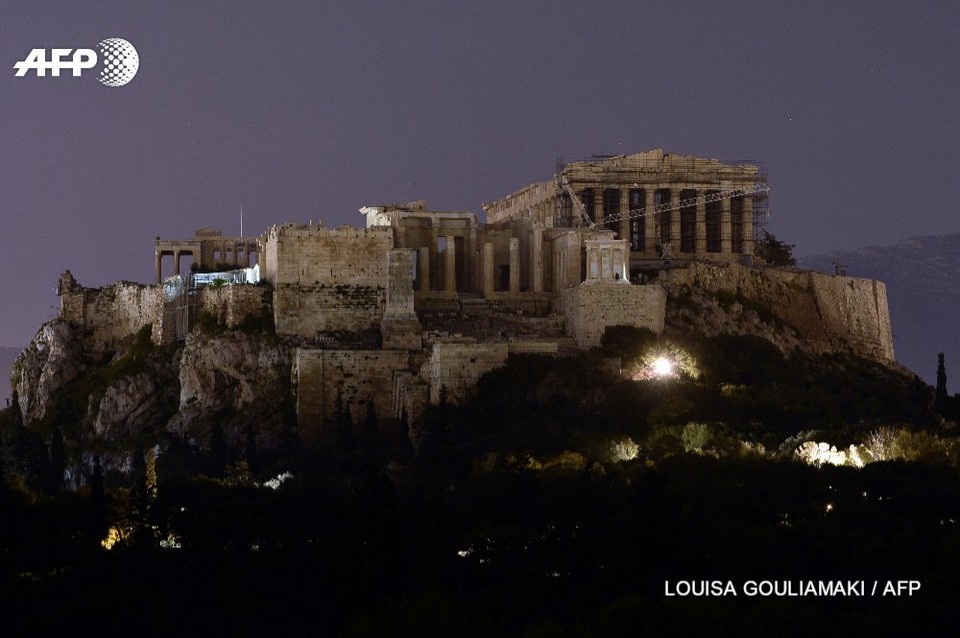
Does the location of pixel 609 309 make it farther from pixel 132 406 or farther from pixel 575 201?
pixel 132 406

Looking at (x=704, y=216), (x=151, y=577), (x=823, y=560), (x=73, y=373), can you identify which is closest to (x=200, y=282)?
(x=73, y=373)

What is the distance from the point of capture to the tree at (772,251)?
108938 mm

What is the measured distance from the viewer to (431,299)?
9344cm

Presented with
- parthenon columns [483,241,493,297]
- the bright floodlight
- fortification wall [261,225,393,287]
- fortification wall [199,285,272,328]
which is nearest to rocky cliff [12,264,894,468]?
fortification wall [199,285,272,328]

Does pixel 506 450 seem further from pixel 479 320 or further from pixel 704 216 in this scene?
pixel 704 216

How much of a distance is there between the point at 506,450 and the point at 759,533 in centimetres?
1753

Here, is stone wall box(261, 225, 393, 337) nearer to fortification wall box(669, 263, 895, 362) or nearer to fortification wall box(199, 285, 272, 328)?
fortification wall box(199, 285, 272, 328)

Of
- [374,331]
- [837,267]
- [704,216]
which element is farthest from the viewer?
[837,267]

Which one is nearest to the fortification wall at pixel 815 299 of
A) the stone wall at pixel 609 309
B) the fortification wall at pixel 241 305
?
the stone wall at pixel 609 309

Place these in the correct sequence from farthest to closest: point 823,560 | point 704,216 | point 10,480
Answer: point 704,216
point 10,480
point 823,560

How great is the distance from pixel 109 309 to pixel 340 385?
17314 mm

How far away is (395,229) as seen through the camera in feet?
310

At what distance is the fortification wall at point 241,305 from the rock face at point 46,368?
31.5ft

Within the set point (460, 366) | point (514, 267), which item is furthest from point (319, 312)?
point (514, 267)
